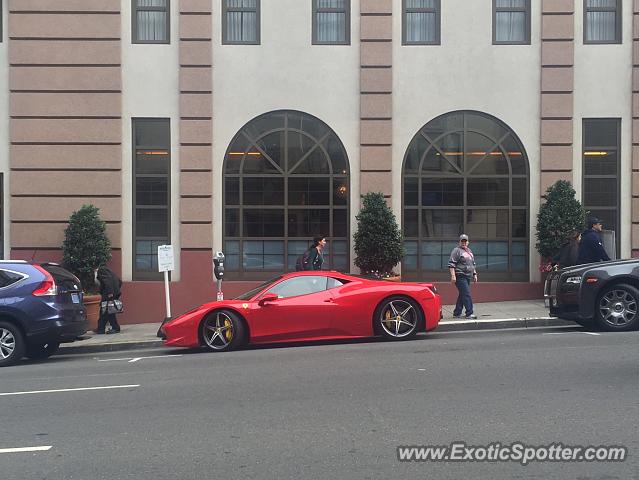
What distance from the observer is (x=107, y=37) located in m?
18.2

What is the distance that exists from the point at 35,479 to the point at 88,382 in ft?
14.0

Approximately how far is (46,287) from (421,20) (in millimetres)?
10085

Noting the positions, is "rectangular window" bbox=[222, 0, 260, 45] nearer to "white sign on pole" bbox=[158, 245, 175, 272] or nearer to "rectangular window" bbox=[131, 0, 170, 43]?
"rectangular window" bbox=[131, 0, 170, 43]

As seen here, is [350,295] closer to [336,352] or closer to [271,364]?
[336,352]

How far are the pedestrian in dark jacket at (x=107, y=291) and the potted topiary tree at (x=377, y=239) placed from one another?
4.98 metres

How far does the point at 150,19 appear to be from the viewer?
18.5 m

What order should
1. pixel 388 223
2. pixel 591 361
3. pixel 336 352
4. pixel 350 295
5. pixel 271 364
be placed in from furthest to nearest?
1. pixel 388 223
2. pixel 350 295
3. pixel 336 352
4. pixel 271 364
5. pixel 591 361

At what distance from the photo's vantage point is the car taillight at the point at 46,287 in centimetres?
1273

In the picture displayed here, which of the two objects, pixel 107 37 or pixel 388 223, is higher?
pixel 107 37

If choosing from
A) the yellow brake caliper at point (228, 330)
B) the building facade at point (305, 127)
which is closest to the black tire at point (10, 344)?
the yellow brake caliper at point (228, 330)

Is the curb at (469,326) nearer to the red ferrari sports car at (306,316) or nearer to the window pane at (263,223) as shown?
the red ferrari sports car at (306,316)

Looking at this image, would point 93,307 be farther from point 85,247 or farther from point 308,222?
point 308,222

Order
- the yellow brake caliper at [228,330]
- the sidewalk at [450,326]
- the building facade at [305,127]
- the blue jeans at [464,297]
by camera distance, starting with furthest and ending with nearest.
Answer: the building facade at [305,127]
the blue jeans at [464,297]
the sidewalk at [450,326]
the yellow brake caliper at [228,330]

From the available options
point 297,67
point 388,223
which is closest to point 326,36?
point 297,67
